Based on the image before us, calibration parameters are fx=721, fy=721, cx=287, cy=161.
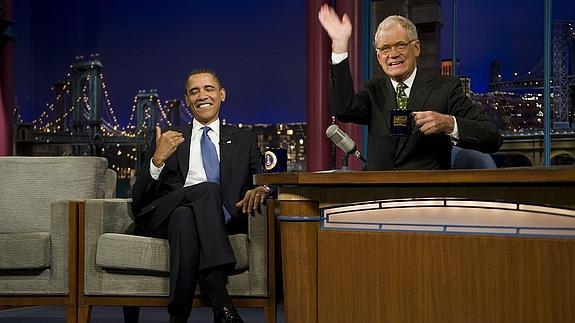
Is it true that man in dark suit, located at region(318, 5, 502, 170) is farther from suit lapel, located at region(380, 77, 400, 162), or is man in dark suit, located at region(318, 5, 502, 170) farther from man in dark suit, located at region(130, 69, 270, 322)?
man in dark suit, located at region(130, 69, 270, 322)

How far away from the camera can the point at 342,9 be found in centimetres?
473

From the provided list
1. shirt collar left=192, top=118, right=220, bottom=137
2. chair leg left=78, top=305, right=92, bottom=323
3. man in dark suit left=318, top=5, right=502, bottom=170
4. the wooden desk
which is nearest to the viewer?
the wooden desk

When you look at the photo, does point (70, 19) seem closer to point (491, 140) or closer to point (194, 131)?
point (194, 131)

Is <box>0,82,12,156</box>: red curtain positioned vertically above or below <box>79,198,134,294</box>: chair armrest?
above

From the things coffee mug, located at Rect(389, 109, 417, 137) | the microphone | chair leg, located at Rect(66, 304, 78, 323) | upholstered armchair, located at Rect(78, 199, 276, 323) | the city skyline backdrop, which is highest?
the city skyline backdrop

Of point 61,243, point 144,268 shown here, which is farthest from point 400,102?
point 61,243

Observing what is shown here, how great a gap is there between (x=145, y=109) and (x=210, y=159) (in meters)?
4.10

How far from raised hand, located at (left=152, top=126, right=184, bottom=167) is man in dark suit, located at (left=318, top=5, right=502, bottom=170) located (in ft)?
2.38

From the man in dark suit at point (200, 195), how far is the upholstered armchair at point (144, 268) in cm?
9

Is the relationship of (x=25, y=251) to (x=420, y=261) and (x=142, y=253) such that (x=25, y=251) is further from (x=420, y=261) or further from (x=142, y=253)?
(x=420, y=261)

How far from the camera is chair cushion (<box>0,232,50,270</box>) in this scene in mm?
2871

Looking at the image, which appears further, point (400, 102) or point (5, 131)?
point (5, 131)

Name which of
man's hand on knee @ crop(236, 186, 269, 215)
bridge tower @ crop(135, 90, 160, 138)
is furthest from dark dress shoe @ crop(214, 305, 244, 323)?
bridge tower @ crop(135, 90, 160, 138)

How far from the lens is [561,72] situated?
4.68 m
